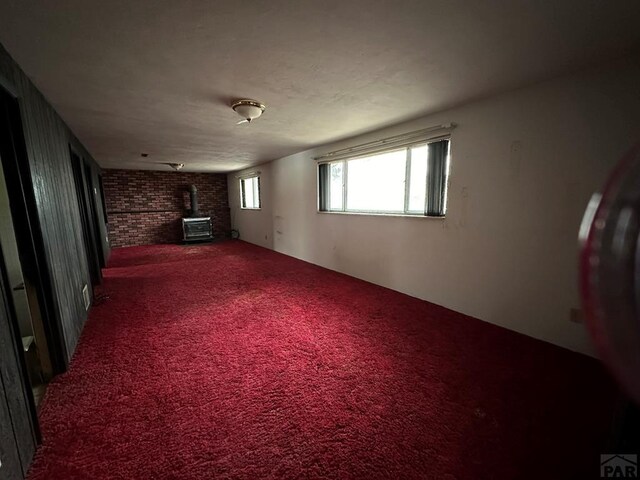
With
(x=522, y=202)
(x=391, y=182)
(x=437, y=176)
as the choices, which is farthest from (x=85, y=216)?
(x=522, y=202)

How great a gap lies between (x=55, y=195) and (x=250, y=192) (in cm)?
520

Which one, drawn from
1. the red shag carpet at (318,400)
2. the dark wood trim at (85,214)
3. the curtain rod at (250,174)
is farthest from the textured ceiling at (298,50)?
the curtain rod at (250,174)

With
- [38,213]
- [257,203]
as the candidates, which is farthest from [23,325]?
[257,203]

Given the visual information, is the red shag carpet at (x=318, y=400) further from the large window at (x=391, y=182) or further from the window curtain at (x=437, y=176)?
the large window at (x=391, y=182)

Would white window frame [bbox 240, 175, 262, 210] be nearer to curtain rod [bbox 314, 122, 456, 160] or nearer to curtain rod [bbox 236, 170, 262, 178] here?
curtain rod [bbox 236, 170, 262, 178]

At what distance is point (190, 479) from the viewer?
1066 mm

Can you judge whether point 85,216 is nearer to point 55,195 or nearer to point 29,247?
point 55,195

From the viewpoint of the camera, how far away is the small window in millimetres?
6805

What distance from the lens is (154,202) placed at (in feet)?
23.7

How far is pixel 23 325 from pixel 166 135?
2.53 meters

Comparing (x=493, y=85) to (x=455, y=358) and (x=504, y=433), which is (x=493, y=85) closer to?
(x=455, y=358)

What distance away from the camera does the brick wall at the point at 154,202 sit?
6.80 metres

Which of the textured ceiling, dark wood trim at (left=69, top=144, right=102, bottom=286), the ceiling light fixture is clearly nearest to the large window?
the textured ceiling

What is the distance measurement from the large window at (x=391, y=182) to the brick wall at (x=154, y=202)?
4959 mm
